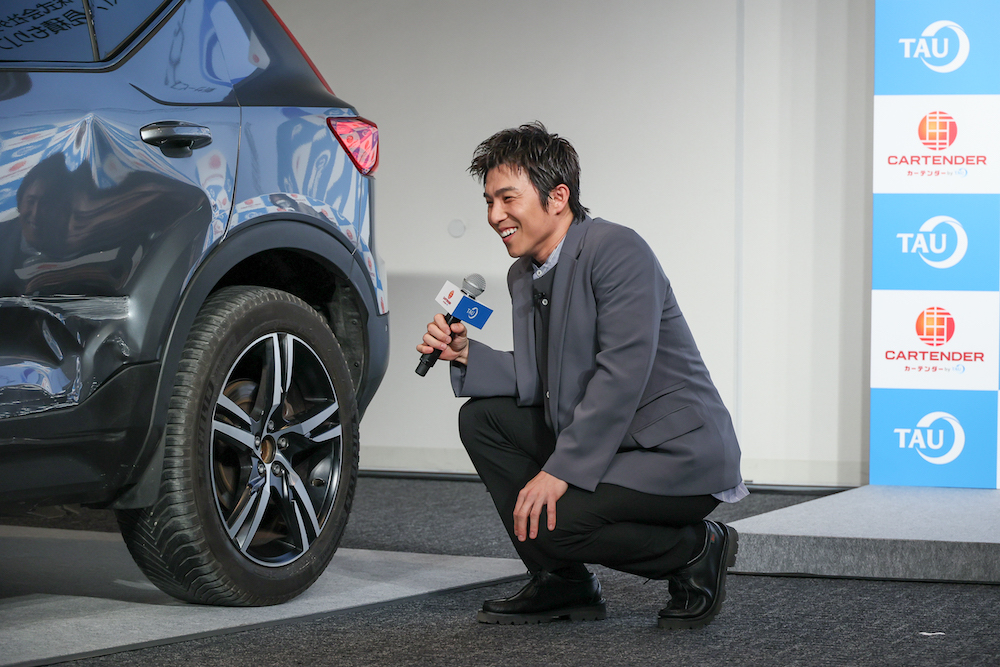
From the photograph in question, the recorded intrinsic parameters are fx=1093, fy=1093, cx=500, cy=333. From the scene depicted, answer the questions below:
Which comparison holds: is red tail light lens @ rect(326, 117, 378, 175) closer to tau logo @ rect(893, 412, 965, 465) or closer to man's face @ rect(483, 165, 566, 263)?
man's face @ rect(483, 165, 566, 263)

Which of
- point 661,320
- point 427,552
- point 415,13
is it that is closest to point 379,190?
point 415,13

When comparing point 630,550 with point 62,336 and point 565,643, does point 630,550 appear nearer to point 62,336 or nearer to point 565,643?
point 565,643

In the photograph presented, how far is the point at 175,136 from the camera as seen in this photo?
7.04ft

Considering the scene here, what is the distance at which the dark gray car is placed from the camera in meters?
1.96

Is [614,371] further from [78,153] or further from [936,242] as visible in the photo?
[936,242]

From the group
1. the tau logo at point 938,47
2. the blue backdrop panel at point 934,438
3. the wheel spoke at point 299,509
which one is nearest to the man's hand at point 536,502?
the wheel spoke at point 299,509

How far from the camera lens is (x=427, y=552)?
3.28 m

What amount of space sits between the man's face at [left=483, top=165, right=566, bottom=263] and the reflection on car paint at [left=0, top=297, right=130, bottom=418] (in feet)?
2.59

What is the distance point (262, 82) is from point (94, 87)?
18.1 inches

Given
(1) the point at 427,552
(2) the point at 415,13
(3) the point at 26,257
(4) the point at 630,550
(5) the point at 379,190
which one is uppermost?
(2) the point at 415,13

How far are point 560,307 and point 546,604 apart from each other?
0.64 metres

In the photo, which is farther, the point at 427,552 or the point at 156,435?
the point at 427,552

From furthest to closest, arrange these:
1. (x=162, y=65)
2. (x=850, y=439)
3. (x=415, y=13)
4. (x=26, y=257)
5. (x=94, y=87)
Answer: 1. (x=415, y=13)
2. (x=850, y=439)
3. (x=162, y=65)
4. (x=94, y=87)
5. (x=26, y=257)

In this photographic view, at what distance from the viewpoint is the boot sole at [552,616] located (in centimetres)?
233
